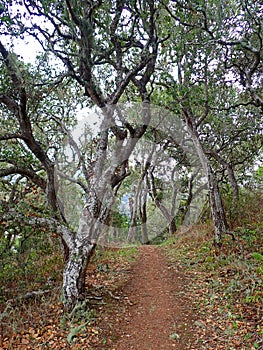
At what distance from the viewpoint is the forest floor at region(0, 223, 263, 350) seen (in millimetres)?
5242

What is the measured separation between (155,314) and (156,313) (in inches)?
1.8

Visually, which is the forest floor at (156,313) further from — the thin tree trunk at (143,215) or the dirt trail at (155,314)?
the thin tree trunk at (143,215)

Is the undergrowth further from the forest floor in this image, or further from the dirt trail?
the dirt trail

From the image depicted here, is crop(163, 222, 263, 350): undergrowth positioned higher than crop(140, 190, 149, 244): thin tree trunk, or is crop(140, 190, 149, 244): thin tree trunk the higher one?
crop(140, 190, 149, 244): thin tree trunk

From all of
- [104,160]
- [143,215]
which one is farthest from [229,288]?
[143,215]

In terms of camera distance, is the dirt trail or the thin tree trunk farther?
the thin tree trunk

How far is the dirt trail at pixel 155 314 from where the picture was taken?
17.3 ft

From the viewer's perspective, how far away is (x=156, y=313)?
629 centimetres

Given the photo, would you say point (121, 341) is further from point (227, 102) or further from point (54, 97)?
point (227, 102)

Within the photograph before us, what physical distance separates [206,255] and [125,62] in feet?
23.9

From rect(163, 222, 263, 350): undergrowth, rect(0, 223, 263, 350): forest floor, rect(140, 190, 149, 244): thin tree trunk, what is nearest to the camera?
rect(163, 222, 263, 350): undergrowth

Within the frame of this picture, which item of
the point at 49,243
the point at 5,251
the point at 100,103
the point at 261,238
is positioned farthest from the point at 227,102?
the point at 5,251

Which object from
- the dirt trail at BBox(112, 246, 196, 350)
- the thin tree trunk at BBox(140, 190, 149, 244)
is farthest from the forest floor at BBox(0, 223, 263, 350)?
the thin tree trunk at BBox(140, 190, 149, 244)

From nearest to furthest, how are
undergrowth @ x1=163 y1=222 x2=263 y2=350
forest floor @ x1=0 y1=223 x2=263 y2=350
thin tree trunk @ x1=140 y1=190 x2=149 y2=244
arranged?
undergrowth @ x1=163 y1=222 x2=263 y2=350
forest floor @ x1=0 y1=223 x2=263 y2=350
thin tree trunk @ x1=140 y1=190 x2=149 y2=244
